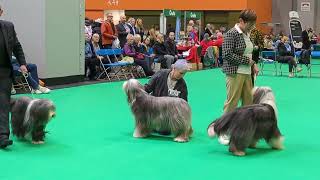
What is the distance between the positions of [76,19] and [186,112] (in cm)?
735

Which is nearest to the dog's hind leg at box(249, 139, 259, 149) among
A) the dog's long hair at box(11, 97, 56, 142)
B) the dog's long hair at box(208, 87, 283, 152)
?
the dog's long hair at box(208, 87, 283, 152)

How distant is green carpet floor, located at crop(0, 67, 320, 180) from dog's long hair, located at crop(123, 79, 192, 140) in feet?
0.65

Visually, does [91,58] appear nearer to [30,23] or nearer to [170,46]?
[30,23]

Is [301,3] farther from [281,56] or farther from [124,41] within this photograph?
[124,41]

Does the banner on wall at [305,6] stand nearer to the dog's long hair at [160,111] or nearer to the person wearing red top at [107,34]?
the person wearing red top at [107,34]

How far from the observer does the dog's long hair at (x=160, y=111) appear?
6.32 metres

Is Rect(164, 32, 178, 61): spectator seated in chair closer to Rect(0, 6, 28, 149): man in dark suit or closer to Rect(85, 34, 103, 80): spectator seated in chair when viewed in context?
Rect(85, 34, 103, 80): spectator seated in chair

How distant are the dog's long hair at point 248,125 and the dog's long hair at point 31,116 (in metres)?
1.89

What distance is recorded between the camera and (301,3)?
27.5 metres

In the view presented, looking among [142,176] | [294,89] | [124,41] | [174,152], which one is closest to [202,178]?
[142,176]

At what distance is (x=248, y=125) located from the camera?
565 cm

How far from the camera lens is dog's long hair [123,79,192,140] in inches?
249

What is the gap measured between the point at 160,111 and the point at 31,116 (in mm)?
1506

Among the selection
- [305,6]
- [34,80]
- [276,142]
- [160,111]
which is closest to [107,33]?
[34,80]
